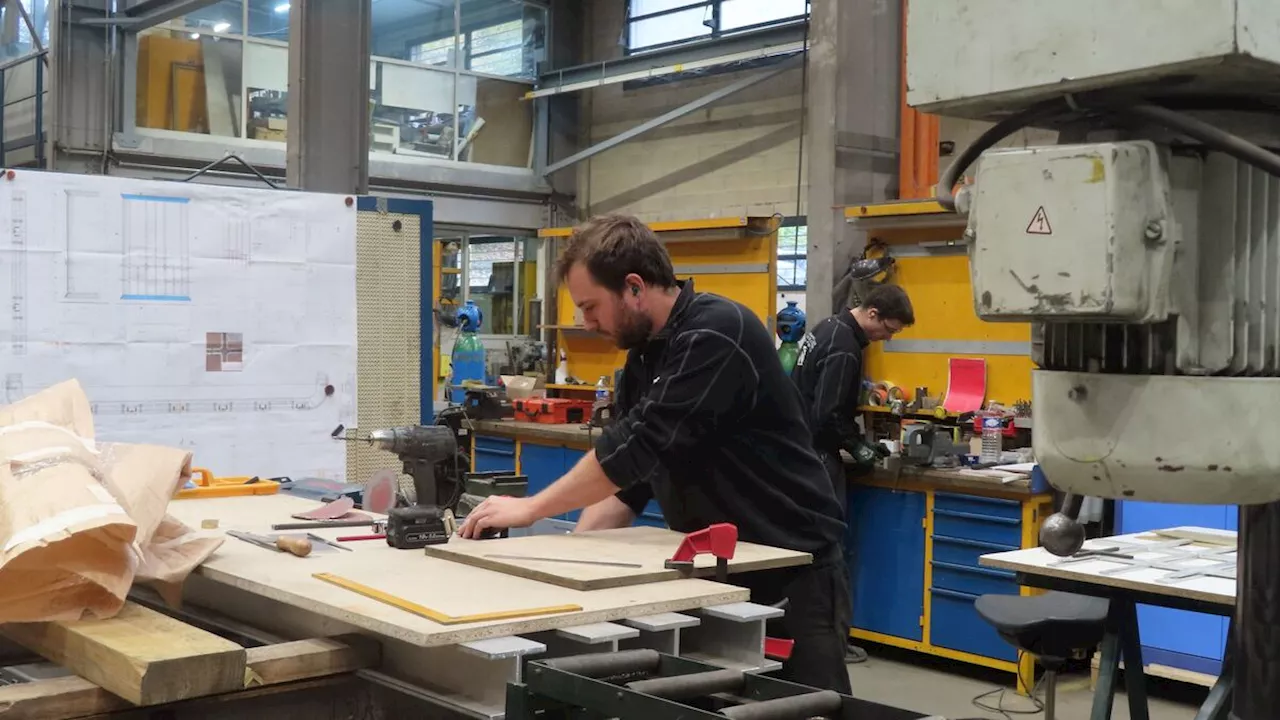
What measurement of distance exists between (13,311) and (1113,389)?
8.99ft

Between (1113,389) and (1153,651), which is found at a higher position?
(1113,389)

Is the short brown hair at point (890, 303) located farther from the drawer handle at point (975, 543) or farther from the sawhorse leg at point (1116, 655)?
the sawhorse leg at point (1116, 655)

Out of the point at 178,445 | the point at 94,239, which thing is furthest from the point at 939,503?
the point at 94,239

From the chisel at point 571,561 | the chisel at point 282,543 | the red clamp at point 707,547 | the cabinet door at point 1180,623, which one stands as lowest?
the cabinet door at point 1180,623

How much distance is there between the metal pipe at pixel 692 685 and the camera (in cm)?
111

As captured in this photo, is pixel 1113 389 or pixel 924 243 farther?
pixel 924 243

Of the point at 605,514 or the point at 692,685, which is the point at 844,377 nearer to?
the point at 605,514

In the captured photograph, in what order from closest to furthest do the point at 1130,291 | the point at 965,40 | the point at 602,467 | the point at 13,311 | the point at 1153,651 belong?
the point at 1130,291
the point at 965,40
the point at 602,467
the point at 13,311
the point at 1153,651

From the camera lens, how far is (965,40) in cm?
93

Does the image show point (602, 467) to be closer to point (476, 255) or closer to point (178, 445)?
point (178, 445)

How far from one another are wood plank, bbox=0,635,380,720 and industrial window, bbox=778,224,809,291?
5.89 metres

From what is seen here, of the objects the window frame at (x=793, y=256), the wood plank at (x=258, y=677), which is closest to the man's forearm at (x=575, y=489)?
the wood plank at (x=258, y=677)

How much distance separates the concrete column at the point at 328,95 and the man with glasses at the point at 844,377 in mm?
1731

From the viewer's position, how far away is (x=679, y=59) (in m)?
7.57
